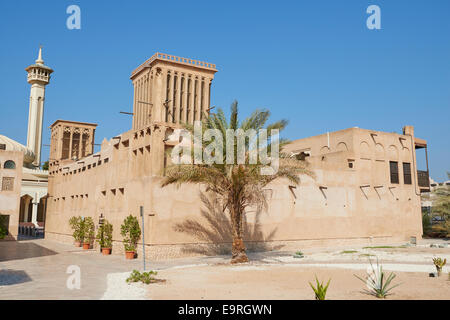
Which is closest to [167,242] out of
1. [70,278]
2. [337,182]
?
[70,278]

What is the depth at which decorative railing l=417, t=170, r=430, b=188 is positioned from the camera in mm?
36812

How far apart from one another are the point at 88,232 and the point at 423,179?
2972 cm

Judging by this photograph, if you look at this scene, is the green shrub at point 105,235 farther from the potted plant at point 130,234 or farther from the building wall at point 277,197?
the potted plant at point 130,234

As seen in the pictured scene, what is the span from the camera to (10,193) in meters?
36.2

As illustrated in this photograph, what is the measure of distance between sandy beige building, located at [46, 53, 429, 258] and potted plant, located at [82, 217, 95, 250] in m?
0.91

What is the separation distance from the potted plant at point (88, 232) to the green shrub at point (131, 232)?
717 cm

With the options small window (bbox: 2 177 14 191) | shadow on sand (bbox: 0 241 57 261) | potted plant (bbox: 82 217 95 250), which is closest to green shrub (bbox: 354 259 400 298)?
shadow on sand (bbox: 0 241 57 261)

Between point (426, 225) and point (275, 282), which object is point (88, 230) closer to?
point (275, 282)

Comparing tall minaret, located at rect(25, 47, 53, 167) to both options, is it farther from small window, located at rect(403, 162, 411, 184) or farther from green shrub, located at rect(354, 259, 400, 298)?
green shrub, located at rect(354, 259, 400, 298)

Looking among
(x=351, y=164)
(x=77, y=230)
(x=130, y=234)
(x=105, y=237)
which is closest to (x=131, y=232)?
(x=130, y=234)

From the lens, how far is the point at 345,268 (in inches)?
661

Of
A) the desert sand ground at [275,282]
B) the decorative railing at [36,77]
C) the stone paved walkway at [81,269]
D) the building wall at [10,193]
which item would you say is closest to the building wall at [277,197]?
the stone paved walkway at [81,269]

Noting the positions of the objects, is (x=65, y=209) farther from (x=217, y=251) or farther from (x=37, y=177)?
(x=37, y=177)

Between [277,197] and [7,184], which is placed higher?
[7,184]
